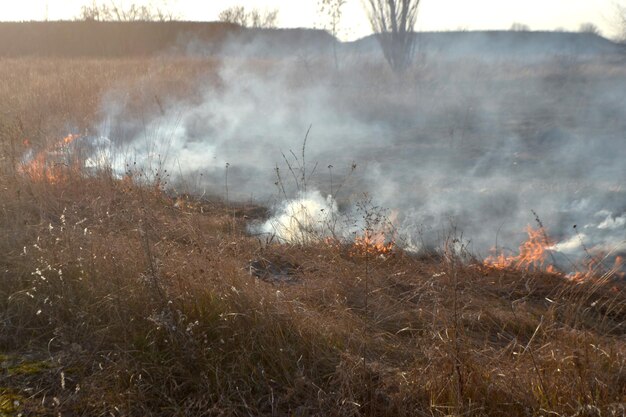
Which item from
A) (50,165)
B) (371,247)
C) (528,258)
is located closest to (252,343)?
(371,247)

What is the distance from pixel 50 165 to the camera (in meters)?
6.23

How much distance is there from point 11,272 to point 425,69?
43.4ft

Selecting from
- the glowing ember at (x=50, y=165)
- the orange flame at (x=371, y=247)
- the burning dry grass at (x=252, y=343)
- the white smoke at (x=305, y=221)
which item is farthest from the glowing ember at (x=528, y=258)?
the glowing ember at (x=50, y=165)

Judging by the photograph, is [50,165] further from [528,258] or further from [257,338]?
[528,258]

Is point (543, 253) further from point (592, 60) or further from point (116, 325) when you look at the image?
point (592, 60)

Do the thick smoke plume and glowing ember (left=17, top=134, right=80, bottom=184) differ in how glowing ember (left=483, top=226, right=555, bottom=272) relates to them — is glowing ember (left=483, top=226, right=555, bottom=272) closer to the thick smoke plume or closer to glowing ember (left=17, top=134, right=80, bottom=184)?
the thick smoke plume

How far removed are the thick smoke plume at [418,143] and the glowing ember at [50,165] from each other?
1.81 ft

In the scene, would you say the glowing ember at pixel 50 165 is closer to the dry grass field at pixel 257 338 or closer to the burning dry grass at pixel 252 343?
the dry grass field at pixel 257 338

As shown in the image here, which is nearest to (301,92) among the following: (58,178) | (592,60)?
(592,60)

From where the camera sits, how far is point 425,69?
15.3 meters

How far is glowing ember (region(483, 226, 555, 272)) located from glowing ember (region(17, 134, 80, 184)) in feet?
13.7

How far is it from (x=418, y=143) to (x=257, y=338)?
8.68 m

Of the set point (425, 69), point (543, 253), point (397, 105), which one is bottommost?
point (543, 253)

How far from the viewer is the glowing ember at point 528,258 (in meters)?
5.34
